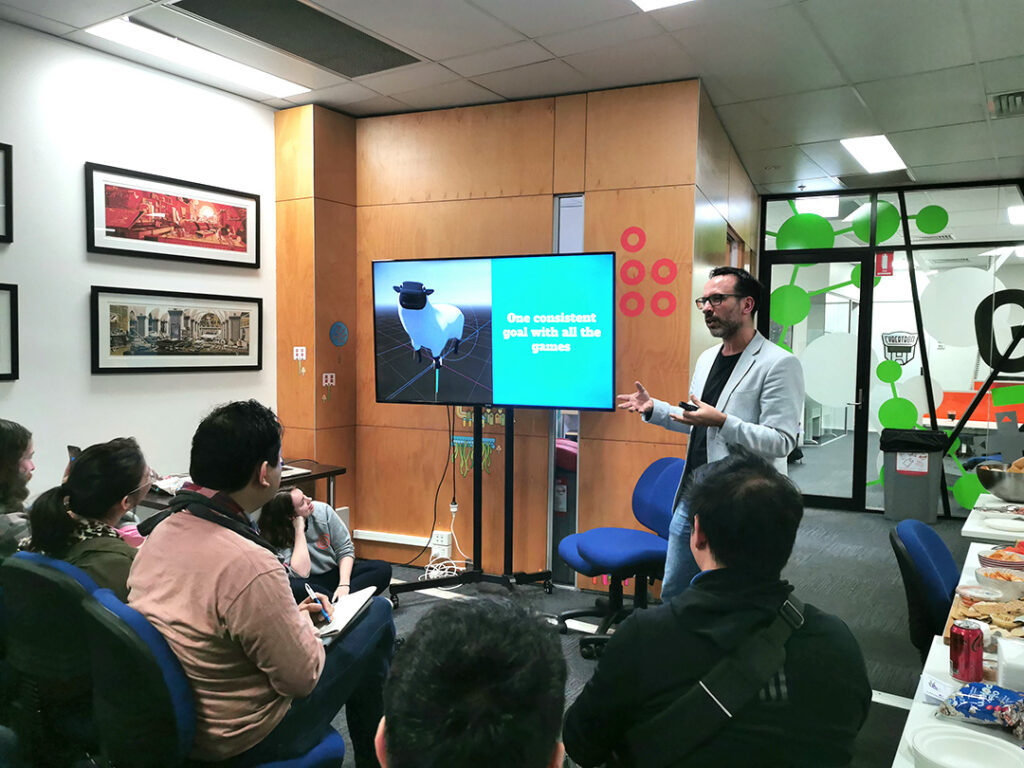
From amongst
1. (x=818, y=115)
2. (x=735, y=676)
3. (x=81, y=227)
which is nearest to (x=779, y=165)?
(x=818, y=115)

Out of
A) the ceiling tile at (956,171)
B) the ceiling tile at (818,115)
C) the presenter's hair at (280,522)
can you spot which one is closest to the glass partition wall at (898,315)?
the ceiling tile at (956,171)

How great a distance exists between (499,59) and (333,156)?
135 centimetres

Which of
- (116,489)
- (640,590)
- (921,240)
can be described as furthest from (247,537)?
(921,240)

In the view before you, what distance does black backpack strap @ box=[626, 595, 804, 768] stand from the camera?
1086mm

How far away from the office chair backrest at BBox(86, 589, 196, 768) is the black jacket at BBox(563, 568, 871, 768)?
2.69 feet

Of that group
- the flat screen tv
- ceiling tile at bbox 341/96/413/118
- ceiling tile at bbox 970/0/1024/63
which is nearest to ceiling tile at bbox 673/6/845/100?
ceiling tile at bbox 970/0/1024/63

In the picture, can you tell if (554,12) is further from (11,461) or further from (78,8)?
(11,461)

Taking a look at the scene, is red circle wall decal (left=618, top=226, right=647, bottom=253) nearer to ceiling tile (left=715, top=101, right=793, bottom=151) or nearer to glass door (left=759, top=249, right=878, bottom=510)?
ceiling tile (left=715, top=101, right=793, bottom=151)

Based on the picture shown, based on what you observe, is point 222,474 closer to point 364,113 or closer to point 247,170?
point 247,170

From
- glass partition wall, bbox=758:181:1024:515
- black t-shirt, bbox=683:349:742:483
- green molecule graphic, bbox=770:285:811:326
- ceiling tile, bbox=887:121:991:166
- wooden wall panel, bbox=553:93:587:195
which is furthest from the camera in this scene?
green molecule graphic, bbox=770:285:811:326

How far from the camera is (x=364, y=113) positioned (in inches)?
175

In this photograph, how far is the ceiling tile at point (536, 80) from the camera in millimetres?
3670

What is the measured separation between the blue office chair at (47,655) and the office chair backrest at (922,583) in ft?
7.78

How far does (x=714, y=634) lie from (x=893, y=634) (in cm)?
303
